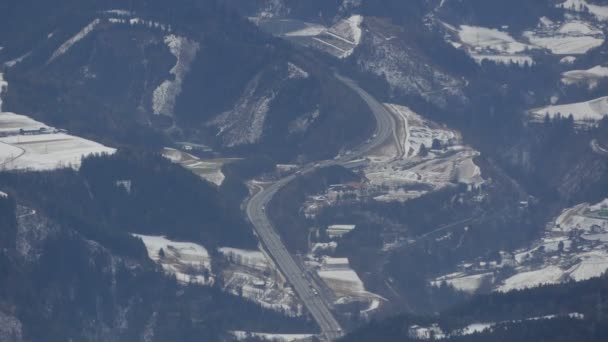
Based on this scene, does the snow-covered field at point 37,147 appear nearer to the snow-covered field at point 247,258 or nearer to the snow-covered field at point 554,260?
the snow-covered field at point 247,258

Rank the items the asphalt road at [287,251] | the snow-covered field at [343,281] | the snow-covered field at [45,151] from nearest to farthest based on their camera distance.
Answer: the asphalt road at [287,251] → the snow-covered field at [343,281] → the snow-covered field at [45,151]

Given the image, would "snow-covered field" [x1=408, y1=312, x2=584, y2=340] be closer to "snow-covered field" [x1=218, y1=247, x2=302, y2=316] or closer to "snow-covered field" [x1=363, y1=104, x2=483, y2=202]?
"snow-covered field" [x1=218, y1=247, x2=302, y2=316]

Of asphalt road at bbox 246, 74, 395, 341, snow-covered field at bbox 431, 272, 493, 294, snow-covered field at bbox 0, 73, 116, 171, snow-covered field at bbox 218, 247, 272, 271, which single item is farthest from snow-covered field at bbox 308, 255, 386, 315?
snow-covered field at bbox 0, 73, 116, 171

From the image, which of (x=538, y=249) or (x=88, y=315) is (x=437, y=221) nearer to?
(x=538, y=249)

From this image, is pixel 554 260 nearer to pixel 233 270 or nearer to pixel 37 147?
pixel 233 270

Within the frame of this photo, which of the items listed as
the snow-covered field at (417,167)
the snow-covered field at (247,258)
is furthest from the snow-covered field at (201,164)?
the snow-covered field at (247,258)

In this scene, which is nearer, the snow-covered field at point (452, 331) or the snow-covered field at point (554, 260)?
the snow-covered field at point (452, 331)

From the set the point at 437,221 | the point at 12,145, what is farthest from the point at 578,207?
the point at 12,145
